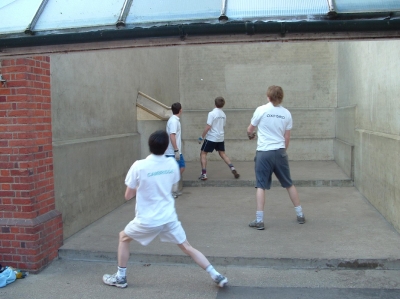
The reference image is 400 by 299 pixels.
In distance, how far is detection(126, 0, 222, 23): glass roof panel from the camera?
13.1 ft

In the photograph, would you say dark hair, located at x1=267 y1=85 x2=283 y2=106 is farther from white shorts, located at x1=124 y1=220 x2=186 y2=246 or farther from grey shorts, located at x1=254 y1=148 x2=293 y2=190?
white shorts, located at x1=124 y1=220 x2=186 y2=246

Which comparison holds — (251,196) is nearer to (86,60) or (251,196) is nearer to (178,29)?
(86,60)

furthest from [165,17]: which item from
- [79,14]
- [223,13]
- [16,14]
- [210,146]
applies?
[210,146]

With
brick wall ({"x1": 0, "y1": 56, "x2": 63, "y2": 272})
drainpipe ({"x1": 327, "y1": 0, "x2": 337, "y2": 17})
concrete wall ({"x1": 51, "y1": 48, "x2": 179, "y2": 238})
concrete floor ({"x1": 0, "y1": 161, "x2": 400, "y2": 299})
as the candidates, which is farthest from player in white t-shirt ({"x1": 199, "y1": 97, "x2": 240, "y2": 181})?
drainpipe ({"x1": 327, "y1": 0, "x2": 337, "y2": 17})

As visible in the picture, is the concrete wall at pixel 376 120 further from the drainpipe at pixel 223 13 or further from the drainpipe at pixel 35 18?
the drainpipe at pixel 35 18

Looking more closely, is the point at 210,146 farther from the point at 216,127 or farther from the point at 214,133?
the point at 216,127

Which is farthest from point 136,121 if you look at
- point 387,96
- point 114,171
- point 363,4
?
point 363,4

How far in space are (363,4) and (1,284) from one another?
4255 millimetres

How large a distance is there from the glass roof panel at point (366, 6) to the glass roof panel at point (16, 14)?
2.86 metres

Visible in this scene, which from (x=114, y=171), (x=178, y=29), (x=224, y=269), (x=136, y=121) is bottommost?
(x=224, y=269)

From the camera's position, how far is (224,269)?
195 inches

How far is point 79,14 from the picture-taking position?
436 centimetres

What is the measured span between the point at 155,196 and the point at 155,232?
1.13 feet

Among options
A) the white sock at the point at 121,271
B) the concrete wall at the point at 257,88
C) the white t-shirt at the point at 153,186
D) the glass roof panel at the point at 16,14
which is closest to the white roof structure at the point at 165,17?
the glass roof panel at the point at 16,14
